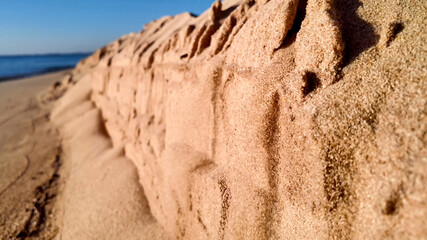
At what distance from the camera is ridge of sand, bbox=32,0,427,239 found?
98 cm

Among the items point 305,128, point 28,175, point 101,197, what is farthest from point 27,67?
point 305,128

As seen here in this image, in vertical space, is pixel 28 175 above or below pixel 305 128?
below

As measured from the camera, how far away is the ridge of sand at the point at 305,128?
0.98m

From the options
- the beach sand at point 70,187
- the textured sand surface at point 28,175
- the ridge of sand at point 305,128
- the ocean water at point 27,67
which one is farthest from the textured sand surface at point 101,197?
the ocean water at point 27,67

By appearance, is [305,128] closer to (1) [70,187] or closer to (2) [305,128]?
(2) [305,128]

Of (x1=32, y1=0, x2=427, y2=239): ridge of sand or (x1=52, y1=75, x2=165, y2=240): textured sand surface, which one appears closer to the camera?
(x1=32, y1=0, x2=427, y2=239): ridge of sand

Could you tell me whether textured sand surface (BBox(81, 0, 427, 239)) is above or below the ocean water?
below

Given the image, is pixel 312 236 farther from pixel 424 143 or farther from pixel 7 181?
pixel 7 181

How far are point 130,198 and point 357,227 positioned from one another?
2280mm

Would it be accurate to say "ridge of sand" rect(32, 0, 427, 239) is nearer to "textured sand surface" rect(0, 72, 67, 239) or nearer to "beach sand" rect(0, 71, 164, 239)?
"beach sand" rect(0, 71, 164, 239)

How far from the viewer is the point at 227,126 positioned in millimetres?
1748

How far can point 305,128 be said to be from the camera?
3.94ft

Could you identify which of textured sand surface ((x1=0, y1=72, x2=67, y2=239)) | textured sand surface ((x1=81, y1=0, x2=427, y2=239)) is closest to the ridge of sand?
textured sand surface ((x1=81, y1=0, x2=427, y2=239))

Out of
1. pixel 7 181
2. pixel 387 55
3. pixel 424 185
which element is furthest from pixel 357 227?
pixel 7 181
